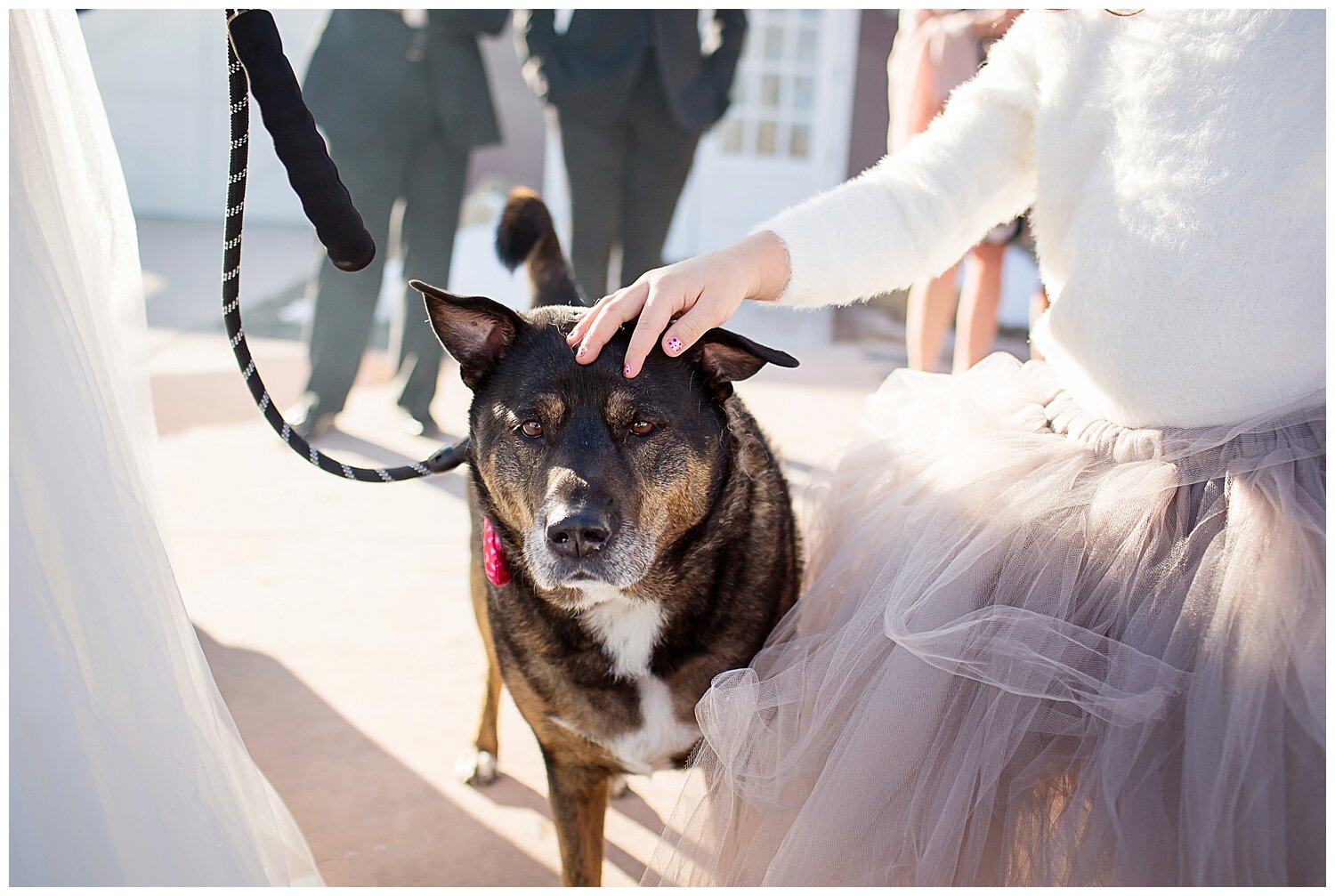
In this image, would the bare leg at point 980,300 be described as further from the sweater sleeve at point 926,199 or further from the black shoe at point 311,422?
the black shoe at point 311,422

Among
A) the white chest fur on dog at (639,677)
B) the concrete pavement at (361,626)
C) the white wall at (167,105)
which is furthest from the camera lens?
the white wall at (167,105)

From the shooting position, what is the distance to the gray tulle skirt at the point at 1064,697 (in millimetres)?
1307

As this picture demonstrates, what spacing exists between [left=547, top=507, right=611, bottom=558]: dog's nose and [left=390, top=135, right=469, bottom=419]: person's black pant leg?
11.2ft

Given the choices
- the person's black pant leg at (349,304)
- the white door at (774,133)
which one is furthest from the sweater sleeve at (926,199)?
the white door at (774,133)

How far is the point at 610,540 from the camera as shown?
5.66 ft

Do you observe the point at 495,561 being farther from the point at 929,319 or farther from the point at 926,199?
the point at 929,319

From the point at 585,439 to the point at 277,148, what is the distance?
685 millimetres

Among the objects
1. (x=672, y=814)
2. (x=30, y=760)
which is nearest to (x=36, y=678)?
(x=30, y=760)

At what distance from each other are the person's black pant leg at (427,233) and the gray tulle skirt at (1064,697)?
12.0 ft

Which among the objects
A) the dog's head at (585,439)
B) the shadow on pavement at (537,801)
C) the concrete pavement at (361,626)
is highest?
the dog's head at (585,439)

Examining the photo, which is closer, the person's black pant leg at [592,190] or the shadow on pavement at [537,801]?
the shadow on pavement at [537,801]

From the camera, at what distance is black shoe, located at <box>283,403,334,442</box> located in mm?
4727


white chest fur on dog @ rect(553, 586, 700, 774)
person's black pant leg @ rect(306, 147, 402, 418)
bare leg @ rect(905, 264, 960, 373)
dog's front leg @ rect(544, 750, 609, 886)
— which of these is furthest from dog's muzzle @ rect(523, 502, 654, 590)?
person's black pant leg @ rect(306, 147, 402, 418)

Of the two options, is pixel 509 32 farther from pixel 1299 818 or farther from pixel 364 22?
pixel 1299 818
